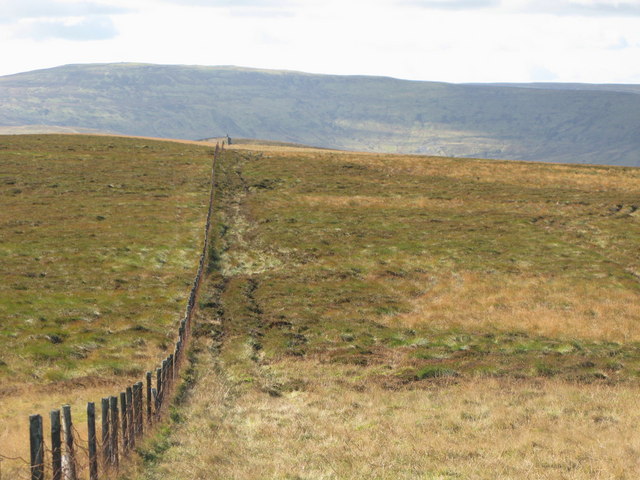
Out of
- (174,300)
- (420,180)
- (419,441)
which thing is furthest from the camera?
(420,180)

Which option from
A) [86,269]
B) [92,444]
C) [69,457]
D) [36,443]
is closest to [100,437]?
[92,444]

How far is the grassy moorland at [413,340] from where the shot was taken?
15469 mm

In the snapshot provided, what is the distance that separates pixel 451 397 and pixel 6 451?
13.3 metres

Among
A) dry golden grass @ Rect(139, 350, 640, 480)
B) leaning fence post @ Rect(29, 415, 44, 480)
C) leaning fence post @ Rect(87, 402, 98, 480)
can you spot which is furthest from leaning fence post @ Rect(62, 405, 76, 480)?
dry golden grass @ Rect(139, 350, 640, 480)

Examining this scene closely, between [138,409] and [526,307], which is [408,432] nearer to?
[138,409]

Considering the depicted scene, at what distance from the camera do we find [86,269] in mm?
42500

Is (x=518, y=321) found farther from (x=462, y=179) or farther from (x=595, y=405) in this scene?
(x=462, y=179)

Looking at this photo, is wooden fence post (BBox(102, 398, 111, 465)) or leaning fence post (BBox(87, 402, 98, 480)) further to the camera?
wooden fence post (BBox(102, 398, 111, 465))

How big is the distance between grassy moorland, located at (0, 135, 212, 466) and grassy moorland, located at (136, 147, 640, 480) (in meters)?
3.02

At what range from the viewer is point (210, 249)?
49.0 metres

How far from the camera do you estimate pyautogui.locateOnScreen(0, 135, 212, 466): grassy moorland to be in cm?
2470

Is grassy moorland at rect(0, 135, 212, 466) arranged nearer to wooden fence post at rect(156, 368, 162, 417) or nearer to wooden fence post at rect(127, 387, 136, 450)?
wooden fence post at rect(127, 387, 136, 450)

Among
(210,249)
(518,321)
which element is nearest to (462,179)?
(210,249)

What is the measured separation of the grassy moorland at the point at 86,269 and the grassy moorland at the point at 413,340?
302 cm
